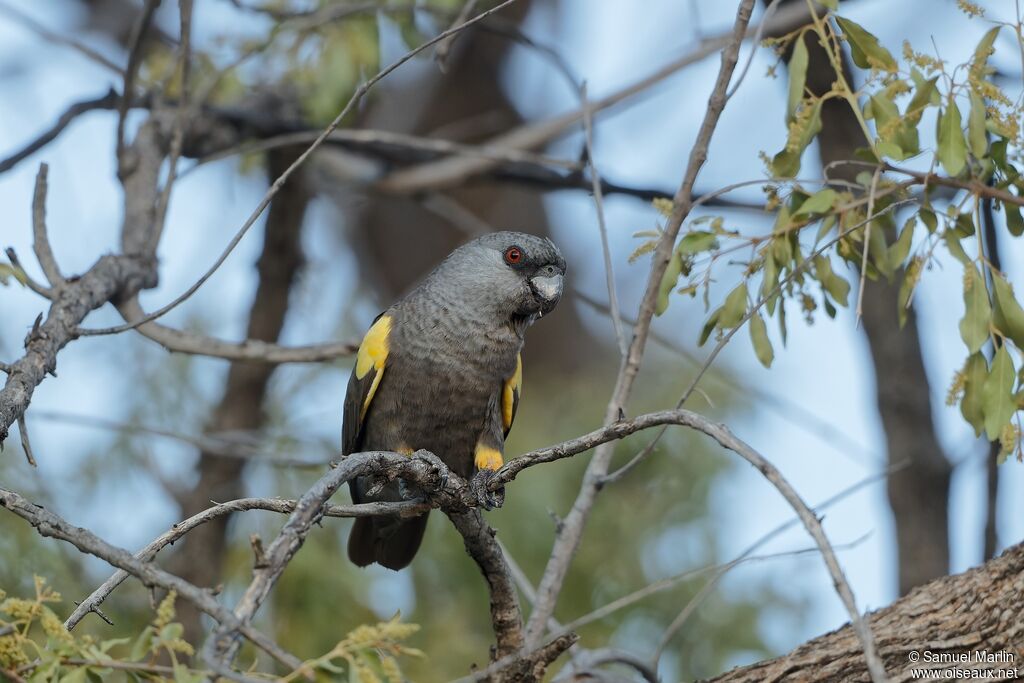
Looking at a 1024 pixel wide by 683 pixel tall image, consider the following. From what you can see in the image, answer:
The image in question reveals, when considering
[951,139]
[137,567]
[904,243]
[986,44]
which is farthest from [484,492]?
[986,44]

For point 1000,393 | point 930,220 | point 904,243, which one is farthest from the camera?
point 904,243

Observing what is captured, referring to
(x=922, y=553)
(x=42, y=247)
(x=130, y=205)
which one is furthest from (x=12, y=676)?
(x=922, y=553)

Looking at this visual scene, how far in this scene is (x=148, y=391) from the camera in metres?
7.73

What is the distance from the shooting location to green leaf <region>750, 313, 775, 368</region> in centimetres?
364

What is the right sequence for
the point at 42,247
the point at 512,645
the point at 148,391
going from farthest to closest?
the point at 148,391 < the point at 42,247 < the point at 512,645

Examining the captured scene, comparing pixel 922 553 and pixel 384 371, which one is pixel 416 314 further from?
pixel 922 553

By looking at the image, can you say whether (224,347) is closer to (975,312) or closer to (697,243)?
(697,243)

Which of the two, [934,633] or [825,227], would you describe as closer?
[934,633]

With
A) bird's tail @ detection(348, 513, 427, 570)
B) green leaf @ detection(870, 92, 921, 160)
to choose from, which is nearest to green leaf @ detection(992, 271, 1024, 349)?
green leaf @ detection(870, 92, 921, 160)

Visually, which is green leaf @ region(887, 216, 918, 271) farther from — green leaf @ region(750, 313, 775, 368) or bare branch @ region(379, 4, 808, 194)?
bare branch @ region(379, 4, 808, 194)

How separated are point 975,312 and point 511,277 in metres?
1.84

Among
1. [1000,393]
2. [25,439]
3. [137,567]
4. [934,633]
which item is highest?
[25,439]

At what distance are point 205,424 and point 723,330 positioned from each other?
4.62m

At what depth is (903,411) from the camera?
5.96 meters
